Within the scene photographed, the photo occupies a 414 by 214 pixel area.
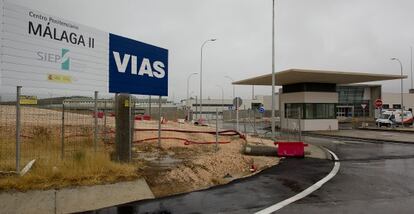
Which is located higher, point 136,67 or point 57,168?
point 136,67

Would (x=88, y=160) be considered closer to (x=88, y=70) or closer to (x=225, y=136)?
(x=88, y=70)

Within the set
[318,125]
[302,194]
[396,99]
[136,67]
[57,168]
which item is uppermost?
[396,99]

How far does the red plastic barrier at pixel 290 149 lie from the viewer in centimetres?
1593

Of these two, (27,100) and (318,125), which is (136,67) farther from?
(318,125)

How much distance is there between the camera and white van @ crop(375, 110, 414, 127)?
4697 cm

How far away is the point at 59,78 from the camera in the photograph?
9945mm

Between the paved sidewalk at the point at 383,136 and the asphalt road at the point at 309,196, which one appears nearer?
the asphalt road at the point at 309,196

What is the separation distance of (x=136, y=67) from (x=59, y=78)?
3.03 metres

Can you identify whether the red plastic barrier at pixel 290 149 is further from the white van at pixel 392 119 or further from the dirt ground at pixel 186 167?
the white van at pixel 392 119

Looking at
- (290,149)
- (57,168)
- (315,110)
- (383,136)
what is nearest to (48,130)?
(57,168)

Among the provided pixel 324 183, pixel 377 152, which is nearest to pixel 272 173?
pixel 324 183

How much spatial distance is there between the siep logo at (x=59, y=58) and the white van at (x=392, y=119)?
43.3 m

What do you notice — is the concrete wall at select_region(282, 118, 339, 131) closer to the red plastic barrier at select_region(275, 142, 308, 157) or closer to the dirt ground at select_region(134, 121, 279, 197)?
the red plastic barrier at select_region(275, 142, 308, 157)

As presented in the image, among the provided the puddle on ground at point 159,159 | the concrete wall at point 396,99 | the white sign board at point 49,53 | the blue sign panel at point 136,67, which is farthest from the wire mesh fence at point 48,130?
the concrete wall at point 396,99
